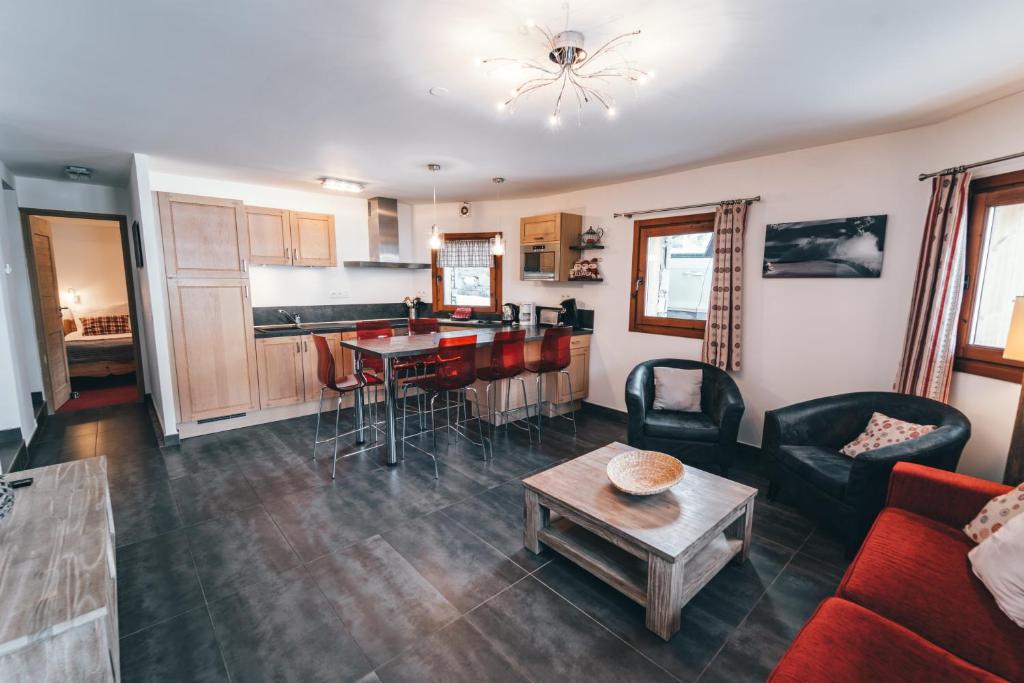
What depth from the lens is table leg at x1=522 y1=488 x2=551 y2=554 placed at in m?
2.29

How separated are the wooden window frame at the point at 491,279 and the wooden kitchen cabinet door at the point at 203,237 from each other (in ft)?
7.55

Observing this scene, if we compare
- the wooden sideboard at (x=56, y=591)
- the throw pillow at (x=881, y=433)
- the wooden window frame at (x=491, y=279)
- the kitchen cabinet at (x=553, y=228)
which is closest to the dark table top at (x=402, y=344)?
the kitchen cabinet at (x=553, y=228)

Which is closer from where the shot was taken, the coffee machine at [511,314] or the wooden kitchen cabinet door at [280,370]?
→ the wooden kitchen cabinet door at [280,370]

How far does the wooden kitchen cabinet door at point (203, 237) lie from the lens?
12.1ft

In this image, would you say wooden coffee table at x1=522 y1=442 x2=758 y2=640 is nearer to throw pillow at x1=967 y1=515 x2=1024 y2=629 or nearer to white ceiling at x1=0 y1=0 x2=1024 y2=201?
throw pillow at x1=967 y1=515 x2=1024 y2=629

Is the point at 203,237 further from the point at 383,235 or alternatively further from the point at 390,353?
the point at 390,353

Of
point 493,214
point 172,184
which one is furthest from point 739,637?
point 172,184

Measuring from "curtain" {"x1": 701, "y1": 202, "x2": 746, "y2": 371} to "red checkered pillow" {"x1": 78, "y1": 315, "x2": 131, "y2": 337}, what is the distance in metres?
8.22

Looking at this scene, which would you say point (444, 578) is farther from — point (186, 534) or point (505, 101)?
point (505, 101)

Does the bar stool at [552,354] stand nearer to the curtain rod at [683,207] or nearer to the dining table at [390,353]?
the dining table at [390,353]

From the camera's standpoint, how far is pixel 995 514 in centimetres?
165

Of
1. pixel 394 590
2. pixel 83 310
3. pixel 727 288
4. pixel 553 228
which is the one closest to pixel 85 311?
pixel 83 310

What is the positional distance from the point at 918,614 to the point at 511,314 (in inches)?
166

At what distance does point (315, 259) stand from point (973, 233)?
5.57 metres
